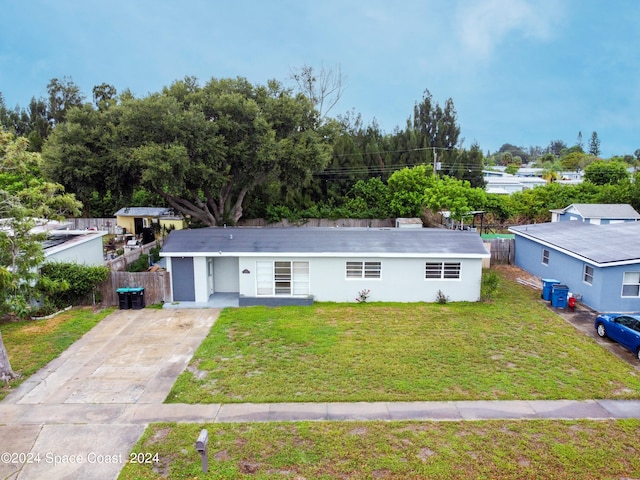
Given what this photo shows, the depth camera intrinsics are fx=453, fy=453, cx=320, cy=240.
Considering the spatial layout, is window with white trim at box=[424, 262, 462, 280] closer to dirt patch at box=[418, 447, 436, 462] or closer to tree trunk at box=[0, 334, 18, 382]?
dirt patch at box=[418, 447, 436, 462]

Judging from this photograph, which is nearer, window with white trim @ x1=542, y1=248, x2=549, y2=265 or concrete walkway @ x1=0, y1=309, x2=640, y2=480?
concrete walkway @ x1=0, y1=309, x2=640, y2=480

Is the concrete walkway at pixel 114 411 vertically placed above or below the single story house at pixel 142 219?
below

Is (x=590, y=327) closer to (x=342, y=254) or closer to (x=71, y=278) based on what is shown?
(x=342, y=254)

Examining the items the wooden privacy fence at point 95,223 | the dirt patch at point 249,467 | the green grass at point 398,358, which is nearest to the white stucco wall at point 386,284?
the green grass at point 398,358

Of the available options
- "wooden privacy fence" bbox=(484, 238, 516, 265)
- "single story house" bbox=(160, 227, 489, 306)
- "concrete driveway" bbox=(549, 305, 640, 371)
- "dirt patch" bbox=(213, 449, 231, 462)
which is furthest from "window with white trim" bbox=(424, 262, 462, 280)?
"dirt patch" bbox=(213, 449, 231, 462)

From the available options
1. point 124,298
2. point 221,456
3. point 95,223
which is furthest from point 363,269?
point 95,223

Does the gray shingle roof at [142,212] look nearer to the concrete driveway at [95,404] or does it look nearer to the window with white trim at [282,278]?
the window with white trim at [282,278]

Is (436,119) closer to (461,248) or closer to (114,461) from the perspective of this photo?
(461,248)
